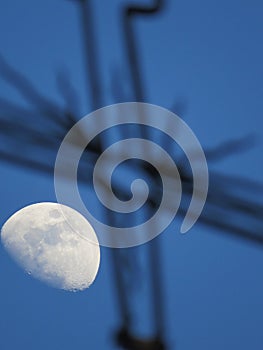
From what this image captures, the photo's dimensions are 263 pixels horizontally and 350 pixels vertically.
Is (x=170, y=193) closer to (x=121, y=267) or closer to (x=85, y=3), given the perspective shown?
(x=121, y=267)

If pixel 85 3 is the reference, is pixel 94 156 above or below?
below

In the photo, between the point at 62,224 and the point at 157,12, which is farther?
the point at 62,224

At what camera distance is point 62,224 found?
4812 millimetres

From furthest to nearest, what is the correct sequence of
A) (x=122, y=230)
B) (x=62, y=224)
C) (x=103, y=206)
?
(x=62, y=224), (x=122, y=230), (x=103, y=206)

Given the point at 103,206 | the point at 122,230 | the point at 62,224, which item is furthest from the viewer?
the point at 62,224

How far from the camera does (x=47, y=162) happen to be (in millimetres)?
1716

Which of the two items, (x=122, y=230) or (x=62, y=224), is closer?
(x=122, y=230)

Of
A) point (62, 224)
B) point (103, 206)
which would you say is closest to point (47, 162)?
point (103, 206)

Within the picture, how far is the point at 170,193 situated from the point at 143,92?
0.91 ft

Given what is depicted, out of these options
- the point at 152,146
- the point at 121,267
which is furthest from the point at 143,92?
the point at 121,267

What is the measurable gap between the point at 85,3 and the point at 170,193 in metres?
0.48

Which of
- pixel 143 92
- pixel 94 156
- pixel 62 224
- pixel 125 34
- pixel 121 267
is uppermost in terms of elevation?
pixel 62 224

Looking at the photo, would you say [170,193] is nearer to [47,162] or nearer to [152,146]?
[152,146]

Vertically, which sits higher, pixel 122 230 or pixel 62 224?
pixel 62 224
